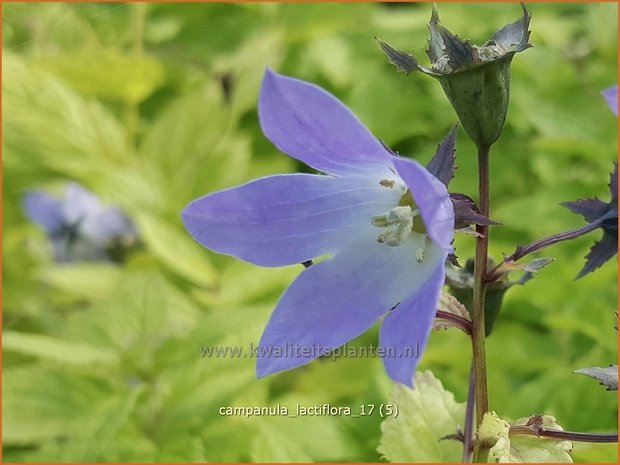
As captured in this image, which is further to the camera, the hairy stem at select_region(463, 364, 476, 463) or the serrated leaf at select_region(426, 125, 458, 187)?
the hairy stem at select_region(463, 364, 476, 463)

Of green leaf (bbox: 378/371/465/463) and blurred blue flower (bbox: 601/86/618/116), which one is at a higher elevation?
blurred blue flower (bbox: 601/86/618/116)

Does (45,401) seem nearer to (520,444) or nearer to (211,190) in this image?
(211,190)

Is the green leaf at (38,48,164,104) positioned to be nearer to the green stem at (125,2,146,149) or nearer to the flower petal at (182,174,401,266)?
the green stem at (125,2,146,149)

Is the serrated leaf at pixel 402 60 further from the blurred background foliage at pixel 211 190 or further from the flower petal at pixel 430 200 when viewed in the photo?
the blurred background foliage at pixel 211 190

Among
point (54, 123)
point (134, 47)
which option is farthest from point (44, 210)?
point (134, 47)

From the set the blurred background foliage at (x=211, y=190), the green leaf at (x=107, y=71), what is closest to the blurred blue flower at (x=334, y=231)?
the blurred background foliage at (x=211, y=190)

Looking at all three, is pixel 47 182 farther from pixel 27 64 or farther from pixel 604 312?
pixel 604 312

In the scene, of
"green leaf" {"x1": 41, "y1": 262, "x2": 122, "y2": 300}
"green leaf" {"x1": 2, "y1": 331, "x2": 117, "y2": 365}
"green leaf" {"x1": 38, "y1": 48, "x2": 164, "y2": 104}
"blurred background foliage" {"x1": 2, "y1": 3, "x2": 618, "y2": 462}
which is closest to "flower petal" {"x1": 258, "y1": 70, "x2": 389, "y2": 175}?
"blurred background foliage" {"x1": 2, "y1": 3, "x2": 618, "y2": 462}
